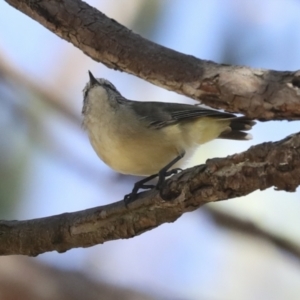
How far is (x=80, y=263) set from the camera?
1661 mm

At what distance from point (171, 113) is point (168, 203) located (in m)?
0.48

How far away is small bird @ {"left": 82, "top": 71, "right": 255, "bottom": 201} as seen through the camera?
1360mm

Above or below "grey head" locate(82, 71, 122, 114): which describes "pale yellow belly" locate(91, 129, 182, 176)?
below

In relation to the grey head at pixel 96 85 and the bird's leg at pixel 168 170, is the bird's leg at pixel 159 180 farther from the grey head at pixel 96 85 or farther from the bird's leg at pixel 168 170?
the grey head at pixel 96 85

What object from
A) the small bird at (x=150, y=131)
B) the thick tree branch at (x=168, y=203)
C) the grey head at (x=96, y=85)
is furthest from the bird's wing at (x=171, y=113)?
the thick tree branch at (x=168, y=203)

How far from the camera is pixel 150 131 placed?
4.55 feet

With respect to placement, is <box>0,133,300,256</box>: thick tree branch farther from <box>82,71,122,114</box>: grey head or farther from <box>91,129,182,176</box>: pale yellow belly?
<box>82,71,122,114</box>: grey head

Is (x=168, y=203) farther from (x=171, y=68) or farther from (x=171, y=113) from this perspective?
(x=171, y=113)

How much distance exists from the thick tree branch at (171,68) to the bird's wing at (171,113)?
0.44 meters

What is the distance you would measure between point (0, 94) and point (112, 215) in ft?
3.16

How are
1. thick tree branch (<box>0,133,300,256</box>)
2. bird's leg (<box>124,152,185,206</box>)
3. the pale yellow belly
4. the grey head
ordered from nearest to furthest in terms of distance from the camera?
thick tree branch (<box>0,133,300,256</box>) < bird's leg (<box>124,152,185,206</box>) < the pale yellow belly < the grey head

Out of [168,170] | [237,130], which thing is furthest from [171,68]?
[237,130]

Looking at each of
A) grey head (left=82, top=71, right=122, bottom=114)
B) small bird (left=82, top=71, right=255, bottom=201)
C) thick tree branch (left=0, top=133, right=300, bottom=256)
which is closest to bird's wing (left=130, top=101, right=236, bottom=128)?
small bird (left=82, top=71, right=255, bottom=201)

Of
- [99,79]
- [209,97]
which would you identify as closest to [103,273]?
[99,79]
